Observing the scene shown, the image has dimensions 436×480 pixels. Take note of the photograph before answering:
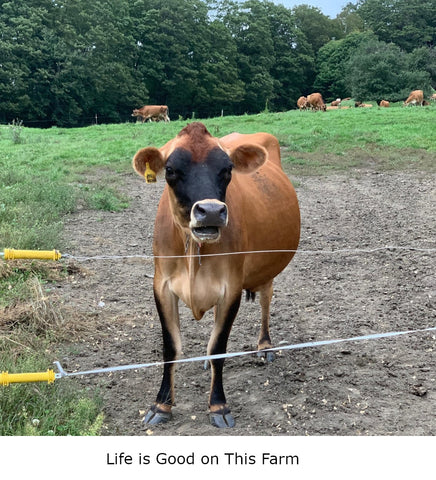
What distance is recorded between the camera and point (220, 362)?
3598mm

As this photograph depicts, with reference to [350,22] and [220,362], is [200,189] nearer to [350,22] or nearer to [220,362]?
[220,362]

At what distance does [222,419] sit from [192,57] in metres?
51.6

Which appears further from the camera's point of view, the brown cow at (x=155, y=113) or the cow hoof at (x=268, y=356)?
the brown cow at (x=155, y=113)

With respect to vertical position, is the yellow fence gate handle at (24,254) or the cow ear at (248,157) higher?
the cow ear at (248,157)

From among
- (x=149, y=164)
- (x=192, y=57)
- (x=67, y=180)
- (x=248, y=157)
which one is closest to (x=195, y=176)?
(x=149, y=164)

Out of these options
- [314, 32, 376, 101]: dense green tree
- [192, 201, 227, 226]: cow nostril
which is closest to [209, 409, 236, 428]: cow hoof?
[192, 201, 227, 226]: cow nostril

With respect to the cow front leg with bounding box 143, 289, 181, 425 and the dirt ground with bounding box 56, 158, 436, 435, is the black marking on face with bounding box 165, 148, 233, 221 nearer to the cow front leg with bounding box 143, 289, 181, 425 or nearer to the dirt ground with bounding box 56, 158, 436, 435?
the cow front leg with bounding box 143, 289, 181, 425

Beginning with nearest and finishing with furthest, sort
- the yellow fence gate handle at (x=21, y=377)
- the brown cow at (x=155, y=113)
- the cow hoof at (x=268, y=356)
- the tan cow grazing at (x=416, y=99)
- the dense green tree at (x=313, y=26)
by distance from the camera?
the yellow fence gate handle at (x=21, y=377)
the cow hoof at (x=268, y=356)
the brown cow at (x=155, y=113)
the tan cow grazing at (x=416, y=99)
the dense green tree at (x=313, y=26)

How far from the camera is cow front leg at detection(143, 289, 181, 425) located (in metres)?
3.53

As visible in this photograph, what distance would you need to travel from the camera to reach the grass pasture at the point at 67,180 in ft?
11.1

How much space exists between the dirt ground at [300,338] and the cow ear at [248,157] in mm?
1525

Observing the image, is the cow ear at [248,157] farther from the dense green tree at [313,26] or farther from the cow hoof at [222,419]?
the dense green tree at [313,26]

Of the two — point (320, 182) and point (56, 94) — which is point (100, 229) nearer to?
point (320, 182)

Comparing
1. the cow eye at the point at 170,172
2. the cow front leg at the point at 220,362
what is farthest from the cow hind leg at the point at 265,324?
the cow eye at the point at 170,172
